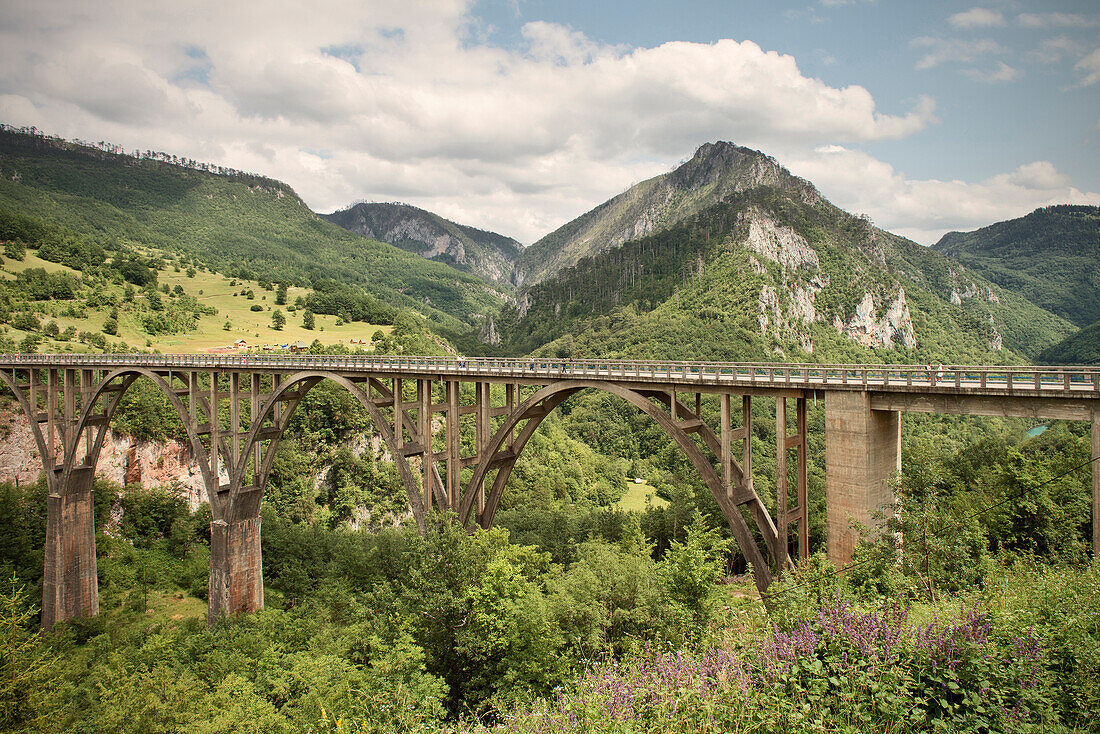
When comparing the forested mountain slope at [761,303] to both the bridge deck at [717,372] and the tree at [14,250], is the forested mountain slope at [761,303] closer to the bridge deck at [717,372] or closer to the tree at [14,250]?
the bridge deck at [717,372]

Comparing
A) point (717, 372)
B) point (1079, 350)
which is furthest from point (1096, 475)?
point (1079, 350)

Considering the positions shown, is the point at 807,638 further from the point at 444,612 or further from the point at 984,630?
the point at 444,612

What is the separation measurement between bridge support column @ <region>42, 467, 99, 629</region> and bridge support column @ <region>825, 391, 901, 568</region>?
149 feet

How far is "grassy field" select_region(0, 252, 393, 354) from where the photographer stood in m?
74.4

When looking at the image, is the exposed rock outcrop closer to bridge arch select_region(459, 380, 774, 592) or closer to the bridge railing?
the bridge railing

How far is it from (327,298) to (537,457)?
6149 cm

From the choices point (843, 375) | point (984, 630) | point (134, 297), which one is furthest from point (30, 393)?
point (134, 297)

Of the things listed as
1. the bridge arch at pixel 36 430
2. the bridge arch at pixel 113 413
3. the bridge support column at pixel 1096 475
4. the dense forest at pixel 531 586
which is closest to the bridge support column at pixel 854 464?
the dense forest at pixel 531 586

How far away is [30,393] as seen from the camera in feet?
130

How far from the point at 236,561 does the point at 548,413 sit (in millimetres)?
22407

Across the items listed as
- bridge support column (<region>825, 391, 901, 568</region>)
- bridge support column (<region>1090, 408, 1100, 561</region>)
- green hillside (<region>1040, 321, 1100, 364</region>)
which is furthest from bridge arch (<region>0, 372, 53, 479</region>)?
green hillside (<region>1040, 321, 1100, 364</region>)

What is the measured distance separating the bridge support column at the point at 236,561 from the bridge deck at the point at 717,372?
8.68m

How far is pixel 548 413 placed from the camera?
24344 millimetres

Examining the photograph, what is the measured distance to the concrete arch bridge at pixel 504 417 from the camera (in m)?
15.4
